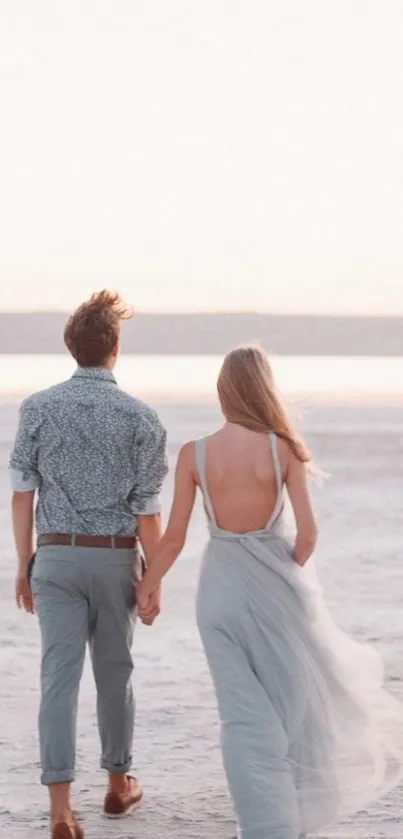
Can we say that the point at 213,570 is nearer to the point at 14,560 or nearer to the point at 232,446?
the point at 232,446

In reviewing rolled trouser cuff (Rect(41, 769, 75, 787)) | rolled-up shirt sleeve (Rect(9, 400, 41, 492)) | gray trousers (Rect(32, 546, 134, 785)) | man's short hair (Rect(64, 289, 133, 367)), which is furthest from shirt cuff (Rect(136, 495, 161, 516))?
rolled trouser cuff (Rect(41, 769, 75, 787))

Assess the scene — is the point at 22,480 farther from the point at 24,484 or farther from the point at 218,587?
the point at 218,587

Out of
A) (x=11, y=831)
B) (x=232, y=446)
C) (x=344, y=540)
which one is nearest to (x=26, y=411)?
(x=232, y=446)

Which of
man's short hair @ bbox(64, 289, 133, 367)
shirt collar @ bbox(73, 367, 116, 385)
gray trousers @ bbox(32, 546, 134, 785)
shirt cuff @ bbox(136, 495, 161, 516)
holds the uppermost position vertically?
man's short hair @ bbox(64, 289, 133, 367)

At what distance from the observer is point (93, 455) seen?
5.21 meters

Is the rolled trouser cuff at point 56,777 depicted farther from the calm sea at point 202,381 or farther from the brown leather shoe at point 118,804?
the calm sea at point 202,381

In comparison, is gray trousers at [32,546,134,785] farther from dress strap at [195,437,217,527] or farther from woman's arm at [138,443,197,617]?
dress strap at [195,437,217,527]

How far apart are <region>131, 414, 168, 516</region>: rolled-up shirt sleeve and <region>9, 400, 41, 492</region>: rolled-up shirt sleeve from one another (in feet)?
Answer: 1.01

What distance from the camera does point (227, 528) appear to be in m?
5.02

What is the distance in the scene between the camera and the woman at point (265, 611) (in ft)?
16.1

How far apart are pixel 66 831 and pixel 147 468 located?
3.56ft

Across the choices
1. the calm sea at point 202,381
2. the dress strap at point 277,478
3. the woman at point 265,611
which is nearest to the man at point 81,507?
the woman at point 265,611

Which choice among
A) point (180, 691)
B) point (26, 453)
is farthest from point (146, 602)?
point (180, 691)

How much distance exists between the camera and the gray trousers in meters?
5.16
